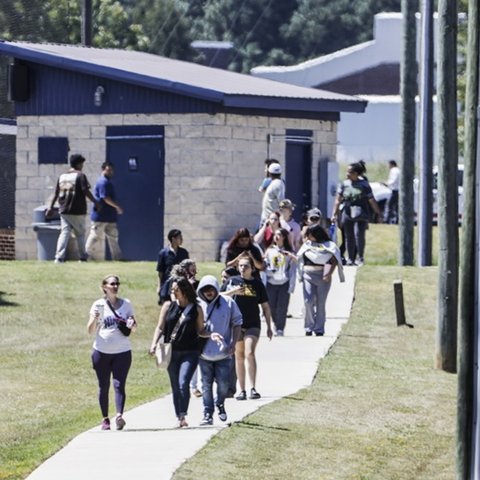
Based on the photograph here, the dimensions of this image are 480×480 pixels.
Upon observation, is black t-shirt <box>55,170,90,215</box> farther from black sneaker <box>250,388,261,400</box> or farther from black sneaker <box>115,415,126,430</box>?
black sneaker <box>115,415,126,430</box>

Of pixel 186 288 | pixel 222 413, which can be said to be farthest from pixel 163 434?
pixel 186 288

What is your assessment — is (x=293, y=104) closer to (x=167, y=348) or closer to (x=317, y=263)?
(x=317, y=263)

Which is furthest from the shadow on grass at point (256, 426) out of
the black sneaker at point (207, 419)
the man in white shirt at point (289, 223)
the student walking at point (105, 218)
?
the student walking at point (105, 218)

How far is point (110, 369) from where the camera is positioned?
60.9ft

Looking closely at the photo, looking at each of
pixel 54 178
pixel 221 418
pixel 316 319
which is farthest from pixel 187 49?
pixel 221 418

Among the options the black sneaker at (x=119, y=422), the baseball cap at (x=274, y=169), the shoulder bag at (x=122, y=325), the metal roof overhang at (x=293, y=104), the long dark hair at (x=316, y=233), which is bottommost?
the black sneaker at (x=119, y=422)

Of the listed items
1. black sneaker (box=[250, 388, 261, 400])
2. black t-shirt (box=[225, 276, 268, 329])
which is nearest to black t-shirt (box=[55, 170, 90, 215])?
black sneaker (box=[250, 388, 261, 400])

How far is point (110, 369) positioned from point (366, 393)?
4.79 metres

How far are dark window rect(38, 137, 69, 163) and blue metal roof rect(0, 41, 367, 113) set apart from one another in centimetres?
142

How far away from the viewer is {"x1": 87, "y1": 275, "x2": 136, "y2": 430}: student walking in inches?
720

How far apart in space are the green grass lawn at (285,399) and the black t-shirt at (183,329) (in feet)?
3.15

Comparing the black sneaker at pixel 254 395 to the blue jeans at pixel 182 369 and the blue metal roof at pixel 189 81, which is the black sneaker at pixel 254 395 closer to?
the blue jeans at pixel 182 369

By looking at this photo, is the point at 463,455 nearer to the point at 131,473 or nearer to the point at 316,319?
the point at 131,473

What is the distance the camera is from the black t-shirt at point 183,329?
59.9 ft
